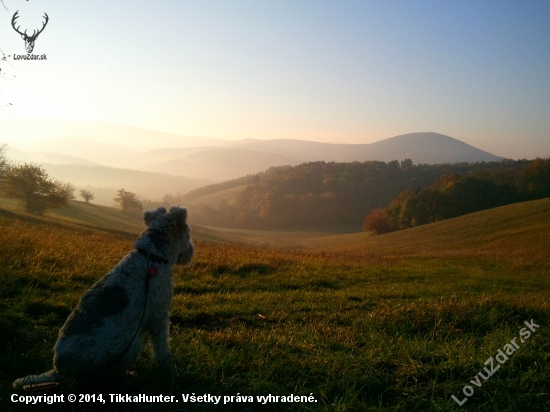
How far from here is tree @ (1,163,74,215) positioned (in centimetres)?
4847

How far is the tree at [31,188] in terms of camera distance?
48469 millimetres

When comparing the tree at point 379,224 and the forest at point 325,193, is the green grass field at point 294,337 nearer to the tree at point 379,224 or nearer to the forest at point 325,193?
the tree at point 379,224

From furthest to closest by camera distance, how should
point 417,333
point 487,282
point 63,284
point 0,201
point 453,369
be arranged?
point 0,201 → point 487,282 → point 63,284 → point 417,333 → point 453,369

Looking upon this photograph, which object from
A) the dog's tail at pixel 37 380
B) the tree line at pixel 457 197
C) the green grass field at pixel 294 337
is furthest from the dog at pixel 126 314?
the tree line at pixel 457 197

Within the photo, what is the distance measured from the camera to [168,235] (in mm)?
4480

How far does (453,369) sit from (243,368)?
268 cm

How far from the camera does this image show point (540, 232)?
45.3m

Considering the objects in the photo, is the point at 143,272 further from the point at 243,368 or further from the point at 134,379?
the point at 243,368

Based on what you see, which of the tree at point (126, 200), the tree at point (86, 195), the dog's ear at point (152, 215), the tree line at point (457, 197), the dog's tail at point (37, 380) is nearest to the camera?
the dog's tail at point (37, 380)

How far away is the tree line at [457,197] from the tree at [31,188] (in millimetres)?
67757

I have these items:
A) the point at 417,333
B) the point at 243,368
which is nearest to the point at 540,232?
the point at 417,333

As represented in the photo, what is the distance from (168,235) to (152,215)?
14.0 inches

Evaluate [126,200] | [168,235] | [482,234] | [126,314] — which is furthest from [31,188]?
[482,234]

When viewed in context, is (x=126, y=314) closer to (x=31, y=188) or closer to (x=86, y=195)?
(x=31, y=188)
